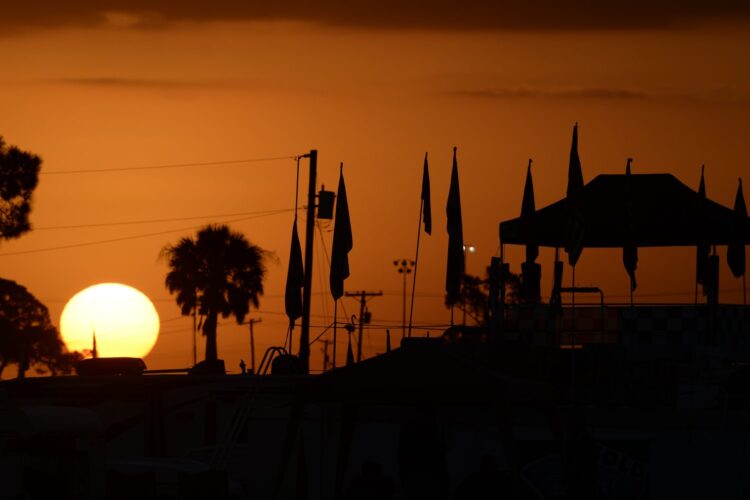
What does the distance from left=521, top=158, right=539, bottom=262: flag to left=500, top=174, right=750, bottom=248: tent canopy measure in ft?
0.08

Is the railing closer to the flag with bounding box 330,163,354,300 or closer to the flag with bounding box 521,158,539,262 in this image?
the flag with bounding box 521,158,539,262

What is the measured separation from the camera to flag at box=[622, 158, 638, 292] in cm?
2202

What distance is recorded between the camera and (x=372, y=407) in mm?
19922

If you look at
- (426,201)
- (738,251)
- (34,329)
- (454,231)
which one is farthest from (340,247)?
(34,329)

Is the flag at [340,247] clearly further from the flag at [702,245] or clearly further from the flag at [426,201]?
the flag at [702,245]

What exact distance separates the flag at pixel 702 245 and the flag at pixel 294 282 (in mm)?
11349

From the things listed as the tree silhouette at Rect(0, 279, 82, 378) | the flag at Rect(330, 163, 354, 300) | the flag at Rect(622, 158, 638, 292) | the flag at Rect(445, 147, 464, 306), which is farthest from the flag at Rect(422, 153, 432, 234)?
the tree silhouette at Rect(0, 279, 82, 378)

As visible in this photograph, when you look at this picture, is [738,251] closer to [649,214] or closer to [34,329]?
[649,214]

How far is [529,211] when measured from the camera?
2478 cm

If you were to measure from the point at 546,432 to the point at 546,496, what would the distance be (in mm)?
927

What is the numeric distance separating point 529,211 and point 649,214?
2.61 m

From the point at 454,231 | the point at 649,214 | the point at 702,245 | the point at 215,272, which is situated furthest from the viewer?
the point at 215,272

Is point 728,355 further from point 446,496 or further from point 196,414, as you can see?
point 196,414

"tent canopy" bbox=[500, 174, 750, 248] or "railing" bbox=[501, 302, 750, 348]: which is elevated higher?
"tent canopy" bbox=[500, 174, 750, 248]
